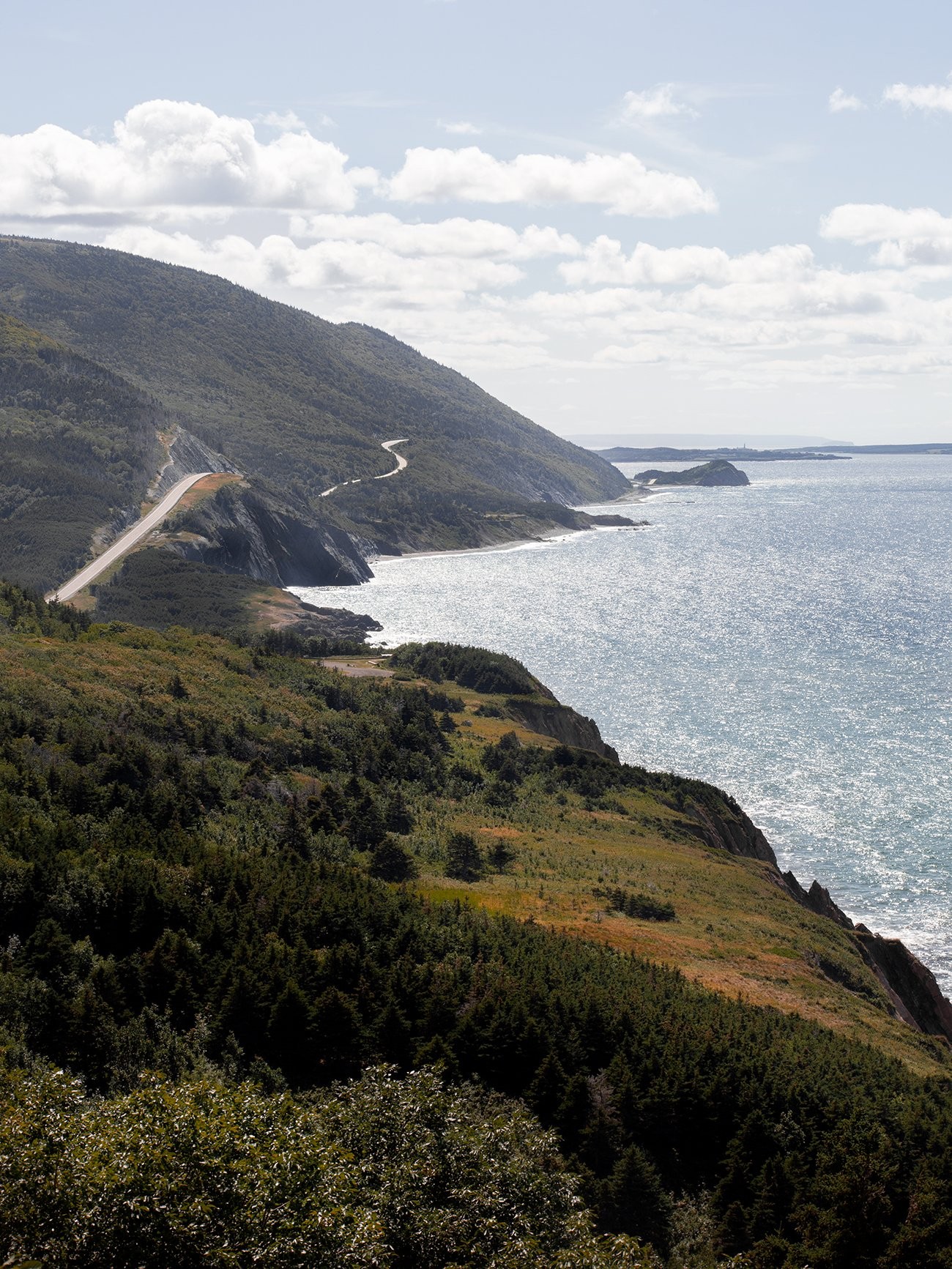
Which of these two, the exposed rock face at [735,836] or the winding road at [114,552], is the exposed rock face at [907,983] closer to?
the exposed rock face at [735,836]

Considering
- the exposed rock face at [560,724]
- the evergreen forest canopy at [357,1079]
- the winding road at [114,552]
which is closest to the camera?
the evergreen forest canopy at [357,1079]

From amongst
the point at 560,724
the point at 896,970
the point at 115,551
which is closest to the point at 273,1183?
the point at 896,970

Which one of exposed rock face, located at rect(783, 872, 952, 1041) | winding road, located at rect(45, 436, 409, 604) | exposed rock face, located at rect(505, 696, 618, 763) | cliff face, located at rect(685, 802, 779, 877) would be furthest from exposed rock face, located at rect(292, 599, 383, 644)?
exposed rock face, located at rect(783, 872, 952, 1041)

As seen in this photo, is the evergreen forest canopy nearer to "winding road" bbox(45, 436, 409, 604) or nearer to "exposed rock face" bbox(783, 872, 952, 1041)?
"exposed rock face" bbox(783, 872, 952, 1041)

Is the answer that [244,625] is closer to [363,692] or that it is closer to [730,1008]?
[363,692]

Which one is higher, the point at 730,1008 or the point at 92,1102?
the point at 92,1102

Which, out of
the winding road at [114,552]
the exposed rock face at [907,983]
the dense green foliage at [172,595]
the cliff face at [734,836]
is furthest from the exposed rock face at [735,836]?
the winding road at [114,552]

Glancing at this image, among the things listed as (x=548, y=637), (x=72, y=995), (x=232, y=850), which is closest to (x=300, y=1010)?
(x=72, y=995)
